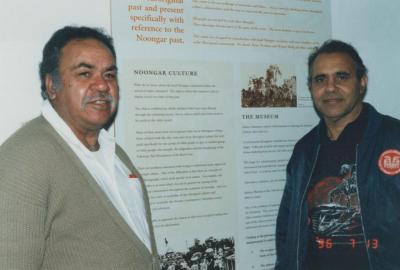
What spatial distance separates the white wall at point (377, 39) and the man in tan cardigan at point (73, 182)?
1598mm

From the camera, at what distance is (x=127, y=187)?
5.46 ft

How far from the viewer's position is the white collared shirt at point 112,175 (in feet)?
4.88

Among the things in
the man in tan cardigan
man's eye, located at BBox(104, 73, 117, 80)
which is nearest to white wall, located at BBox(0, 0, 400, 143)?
the man in tan cardigan

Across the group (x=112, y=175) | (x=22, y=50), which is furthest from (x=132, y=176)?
(x=22, y=50)

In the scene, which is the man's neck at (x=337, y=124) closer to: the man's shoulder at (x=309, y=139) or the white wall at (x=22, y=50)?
the man's shoulder at (x=309, y=139)

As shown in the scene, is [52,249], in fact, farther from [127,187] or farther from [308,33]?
[308,33]

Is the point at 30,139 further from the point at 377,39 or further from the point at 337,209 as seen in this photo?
the point at 377,39

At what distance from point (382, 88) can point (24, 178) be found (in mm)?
2212

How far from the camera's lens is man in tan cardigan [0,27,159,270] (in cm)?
122

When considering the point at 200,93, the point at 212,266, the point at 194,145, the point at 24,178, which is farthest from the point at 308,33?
the point at 24,178

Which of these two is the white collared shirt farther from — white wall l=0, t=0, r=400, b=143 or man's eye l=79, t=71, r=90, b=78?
white wall l=0, t=0, r=400, b=143

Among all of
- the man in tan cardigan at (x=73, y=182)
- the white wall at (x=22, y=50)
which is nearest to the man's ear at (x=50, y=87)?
the man in tan cardigan at (x=73, y=182)

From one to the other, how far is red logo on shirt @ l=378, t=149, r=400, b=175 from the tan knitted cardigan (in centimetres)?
113

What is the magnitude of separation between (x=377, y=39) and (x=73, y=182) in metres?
2.13
